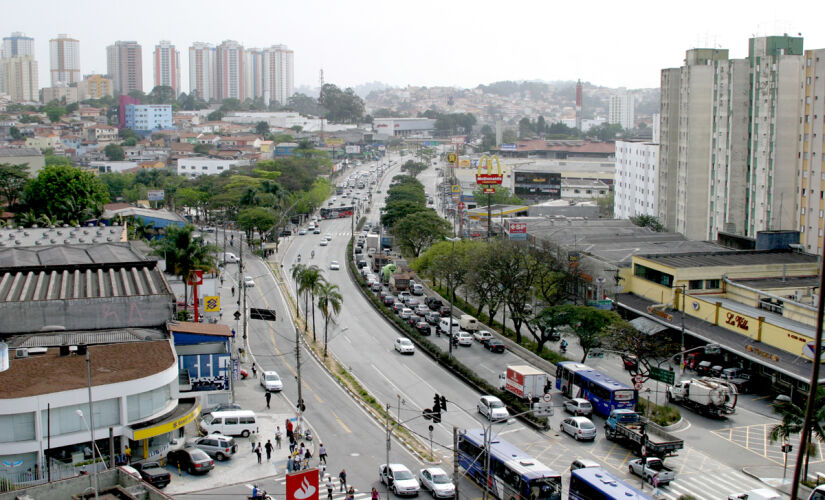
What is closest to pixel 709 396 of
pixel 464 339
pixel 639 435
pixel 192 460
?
pixel 639 435

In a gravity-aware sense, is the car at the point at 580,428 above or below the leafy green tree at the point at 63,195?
below

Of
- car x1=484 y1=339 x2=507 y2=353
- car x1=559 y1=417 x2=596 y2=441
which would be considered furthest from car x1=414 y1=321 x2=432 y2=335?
car x1=559 y1=417 x2=596 y2=441

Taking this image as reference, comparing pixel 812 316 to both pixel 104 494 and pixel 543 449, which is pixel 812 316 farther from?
pixel 104 494

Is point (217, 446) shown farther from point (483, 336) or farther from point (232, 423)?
point (483, 336)

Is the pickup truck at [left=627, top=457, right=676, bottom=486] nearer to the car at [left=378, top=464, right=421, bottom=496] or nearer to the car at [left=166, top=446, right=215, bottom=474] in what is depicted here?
the car at [left=378, top=464, right=421, bottom=496]

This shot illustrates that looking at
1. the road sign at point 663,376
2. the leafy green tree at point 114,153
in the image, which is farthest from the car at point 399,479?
the leafy green tree at point 114,153

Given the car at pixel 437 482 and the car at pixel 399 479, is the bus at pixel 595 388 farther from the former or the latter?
the car at pixel 399 479
